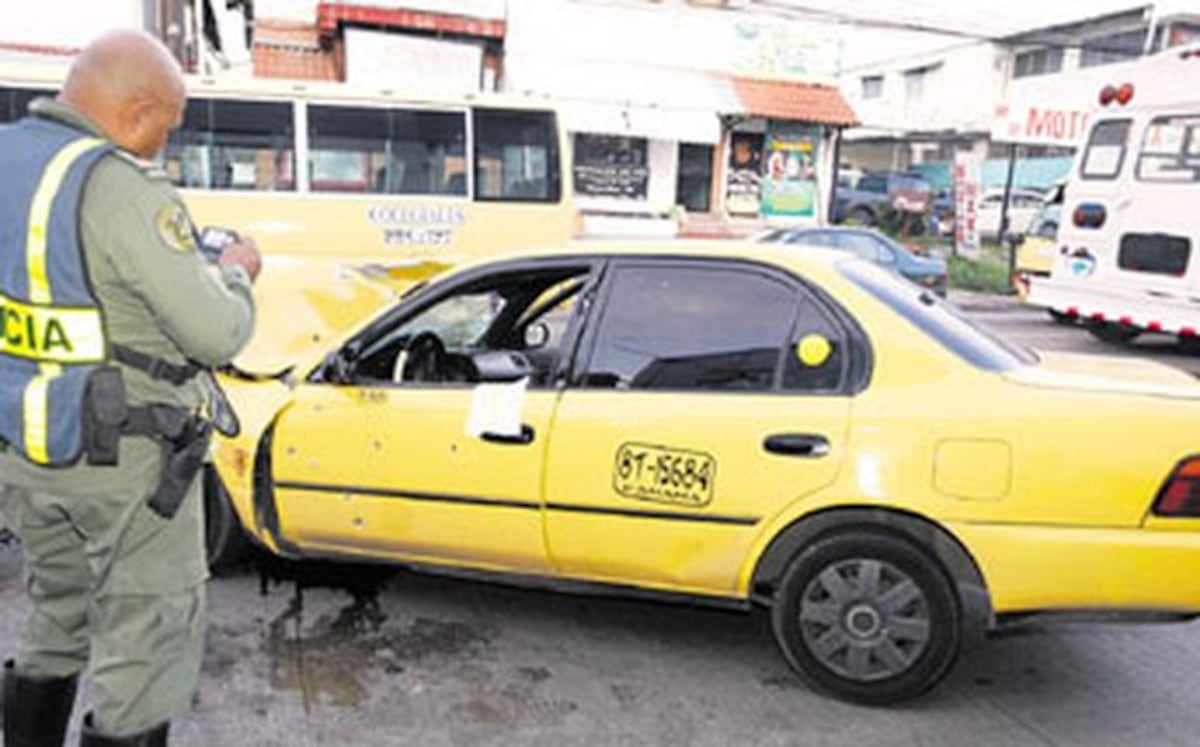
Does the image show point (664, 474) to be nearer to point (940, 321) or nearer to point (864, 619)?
point (864, 619)

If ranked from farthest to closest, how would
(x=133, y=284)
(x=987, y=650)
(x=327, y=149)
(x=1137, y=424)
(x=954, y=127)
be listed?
(x=954, y=127), (x=327, y=149), (x=987, y=650), (x=1137, y=424), (x=133, y=284)

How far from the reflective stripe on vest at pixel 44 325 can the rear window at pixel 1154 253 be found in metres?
10.5

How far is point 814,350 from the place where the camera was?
329 cm

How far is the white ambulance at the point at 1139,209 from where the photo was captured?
996cm

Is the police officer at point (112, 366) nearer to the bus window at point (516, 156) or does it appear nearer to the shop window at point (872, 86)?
the bus window at point (516, 156)

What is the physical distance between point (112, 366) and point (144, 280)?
0.66ft

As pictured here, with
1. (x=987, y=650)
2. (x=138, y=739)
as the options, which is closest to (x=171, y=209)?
(x=138, y=739)

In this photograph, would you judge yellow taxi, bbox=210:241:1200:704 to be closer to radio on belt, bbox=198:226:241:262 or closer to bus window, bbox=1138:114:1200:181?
radio on belt, bbox=198:226:241:262

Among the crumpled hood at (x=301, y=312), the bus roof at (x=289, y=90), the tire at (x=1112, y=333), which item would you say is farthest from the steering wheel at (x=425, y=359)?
the tire at (x=1112, y=333)

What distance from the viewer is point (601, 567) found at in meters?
3.41

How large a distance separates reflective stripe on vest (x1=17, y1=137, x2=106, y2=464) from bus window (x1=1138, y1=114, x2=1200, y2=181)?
34.8ft

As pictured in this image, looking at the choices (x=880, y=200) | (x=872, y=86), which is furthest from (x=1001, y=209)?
(x=872, y=86)

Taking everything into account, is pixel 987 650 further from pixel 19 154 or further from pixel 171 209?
pixel 19 154

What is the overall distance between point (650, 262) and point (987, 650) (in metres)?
1.90
